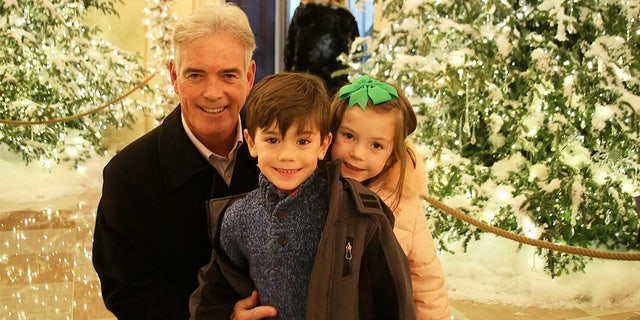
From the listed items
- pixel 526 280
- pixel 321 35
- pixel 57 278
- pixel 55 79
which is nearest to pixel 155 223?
pixel 57 278

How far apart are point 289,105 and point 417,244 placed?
0.87m

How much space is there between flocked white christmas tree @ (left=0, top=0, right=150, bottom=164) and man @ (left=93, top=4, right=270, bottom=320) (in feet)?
14.8

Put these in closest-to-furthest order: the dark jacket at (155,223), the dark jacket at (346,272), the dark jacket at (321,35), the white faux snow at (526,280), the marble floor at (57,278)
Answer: the dark jacket at (346,272) < the dark jacket at (155,223) < the marble floor at (57,278) < the white faux snow at (526,280) < the dark jacket at (321,35)

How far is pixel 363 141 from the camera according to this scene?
1.79 meters

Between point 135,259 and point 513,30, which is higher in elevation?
point 513,30

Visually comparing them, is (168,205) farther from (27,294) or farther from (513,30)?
(513,30)

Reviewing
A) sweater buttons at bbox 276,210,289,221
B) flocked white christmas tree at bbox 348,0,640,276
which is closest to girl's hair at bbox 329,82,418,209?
sweater buttons at bbox 276,210,289,221

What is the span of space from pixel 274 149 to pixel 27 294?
2.82 meters

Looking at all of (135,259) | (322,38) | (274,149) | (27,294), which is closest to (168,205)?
(135,259)

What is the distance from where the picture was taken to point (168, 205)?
173 cm

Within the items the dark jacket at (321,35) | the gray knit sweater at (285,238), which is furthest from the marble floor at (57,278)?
the dark jacket at (321,35)

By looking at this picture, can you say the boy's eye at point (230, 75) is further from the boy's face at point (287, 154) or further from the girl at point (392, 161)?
the boy's face at point (287, 154)

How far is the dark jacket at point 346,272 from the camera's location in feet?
4.15

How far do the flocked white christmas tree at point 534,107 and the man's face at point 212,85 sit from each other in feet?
5.91
